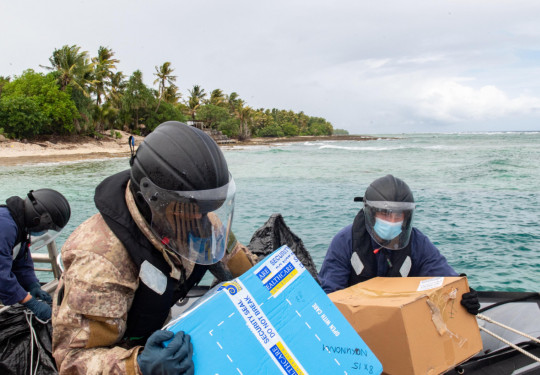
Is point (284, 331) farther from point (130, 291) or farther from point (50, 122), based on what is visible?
point (50, 122)

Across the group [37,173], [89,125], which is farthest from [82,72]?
[37,173]

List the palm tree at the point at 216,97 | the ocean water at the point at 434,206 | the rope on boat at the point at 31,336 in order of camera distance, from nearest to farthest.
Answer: the rope on boat at the point at 31,336 < the ocean water at the point at 434,206 < the palm tree at the point at 216,97

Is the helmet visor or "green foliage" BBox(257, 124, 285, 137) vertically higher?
"green foliage" BBox(257, 124, 285, 137)

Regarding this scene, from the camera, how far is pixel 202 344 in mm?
1265

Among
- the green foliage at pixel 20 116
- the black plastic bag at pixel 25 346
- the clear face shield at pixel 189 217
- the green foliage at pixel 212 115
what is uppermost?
the green foliage at pixel 212 115

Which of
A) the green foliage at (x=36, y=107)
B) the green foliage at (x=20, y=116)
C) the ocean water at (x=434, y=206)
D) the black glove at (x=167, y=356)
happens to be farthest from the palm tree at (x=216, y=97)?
the black glove at (x=167, y=356)

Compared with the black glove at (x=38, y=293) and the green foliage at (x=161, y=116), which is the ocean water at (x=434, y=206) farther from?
the green foliage at (x=161, y=116)

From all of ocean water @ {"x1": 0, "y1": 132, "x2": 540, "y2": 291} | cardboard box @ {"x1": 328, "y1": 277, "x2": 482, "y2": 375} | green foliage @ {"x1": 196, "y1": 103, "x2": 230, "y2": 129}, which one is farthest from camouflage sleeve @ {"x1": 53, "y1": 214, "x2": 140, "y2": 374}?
green foliage @ {"x1": 196, "y1": 103, "x2": 230, "y2": 129}

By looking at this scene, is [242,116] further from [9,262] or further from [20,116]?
[9,262]

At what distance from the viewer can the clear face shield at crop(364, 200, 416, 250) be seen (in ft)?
9.09

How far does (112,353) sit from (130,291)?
0.22 m

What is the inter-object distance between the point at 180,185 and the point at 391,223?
1835 mm

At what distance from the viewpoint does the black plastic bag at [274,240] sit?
417 cm

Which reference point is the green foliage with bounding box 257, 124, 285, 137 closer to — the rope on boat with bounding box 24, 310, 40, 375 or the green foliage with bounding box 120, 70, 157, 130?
the green foliage with bounding box 120, 70, 157, 130
